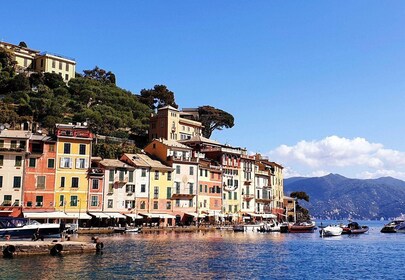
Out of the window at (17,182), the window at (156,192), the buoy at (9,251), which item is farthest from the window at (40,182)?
the buoy at (9,251)

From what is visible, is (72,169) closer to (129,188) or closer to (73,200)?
(73,200)

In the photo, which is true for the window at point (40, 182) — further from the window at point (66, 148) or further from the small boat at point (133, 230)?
the small boat at point (133, 230)

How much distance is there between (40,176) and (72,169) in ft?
14.4

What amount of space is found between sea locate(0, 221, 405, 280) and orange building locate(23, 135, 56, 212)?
14.7m

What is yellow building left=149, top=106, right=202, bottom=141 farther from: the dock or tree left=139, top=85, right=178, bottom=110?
the dock

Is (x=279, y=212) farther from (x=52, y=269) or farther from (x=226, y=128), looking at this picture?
(x=52, y=269)

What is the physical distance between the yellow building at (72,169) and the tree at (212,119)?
55.4 meters

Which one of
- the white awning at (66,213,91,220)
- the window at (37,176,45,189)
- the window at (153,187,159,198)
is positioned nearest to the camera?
the white awning at (66,213,91,220)

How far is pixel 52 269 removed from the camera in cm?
3594

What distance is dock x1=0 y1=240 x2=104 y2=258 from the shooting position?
4184 cm

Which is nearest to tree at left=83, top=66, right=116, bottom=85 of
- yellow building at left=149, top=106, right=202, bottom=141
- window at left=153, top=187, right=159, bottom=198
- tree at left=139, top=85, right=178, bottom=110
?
tree at left=139, top=85, right=178, bottom=110

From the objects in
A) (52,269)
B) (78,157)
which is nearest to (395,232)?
(78,157)

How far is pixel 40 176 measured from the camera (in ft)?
221

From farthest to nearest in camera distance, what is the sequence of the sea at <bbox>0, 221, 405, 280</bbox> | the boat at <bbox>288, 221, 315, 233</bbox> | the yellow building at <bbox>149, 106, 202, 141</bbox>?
the yellow building at <bbox>149, 106, 202, 141</bbox> → the boat at <bbox>288, 221, 315, 233</bbox> → the sea at <bbox>0, 221, 405, 280</bbox>
